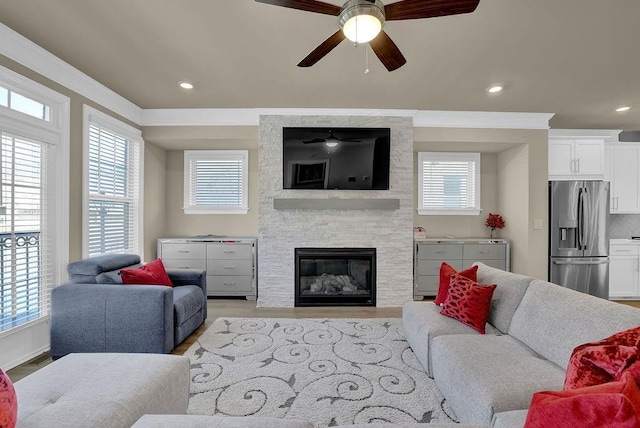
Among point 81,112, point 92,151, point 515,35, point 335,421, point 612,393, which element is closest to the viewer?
point 612,393

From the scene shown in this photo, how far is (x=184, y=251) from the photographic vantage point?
4.31m

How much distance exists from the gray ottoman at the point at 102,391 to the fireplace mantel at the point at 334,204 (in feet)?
7.90

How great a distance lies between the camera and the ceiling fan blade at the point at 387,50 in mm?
1828

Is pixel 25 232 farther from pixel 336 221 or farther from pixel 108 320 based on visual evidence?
A: pixel 336 221

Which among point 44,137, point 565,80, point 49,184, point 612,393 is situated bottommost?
point 612,393

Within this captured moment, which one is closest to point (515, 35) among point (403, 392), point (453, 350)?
point (453, 350)

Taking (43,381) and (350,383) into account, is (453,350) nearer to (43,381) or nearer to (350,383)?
(350,383)

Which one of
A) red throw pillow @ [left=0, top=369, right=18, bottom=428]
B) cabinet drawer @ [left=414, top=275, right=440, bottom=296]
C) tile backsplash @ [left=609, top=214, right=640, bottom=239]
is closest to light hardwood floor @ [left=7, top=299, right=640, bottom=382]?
cabinet drawer @ [left=414, top=275, right=440, bottom=296]

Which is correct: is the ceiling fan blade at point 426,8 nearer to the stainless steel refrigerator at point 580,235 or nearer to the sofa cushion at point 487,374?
the sofa cushion at point 487,374

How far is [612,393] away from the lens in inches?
30.1

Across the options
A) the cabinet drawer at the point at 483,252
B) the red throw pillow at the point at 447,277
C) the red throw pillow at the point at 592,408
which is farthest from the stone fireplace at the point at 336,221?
the red throw pillow at the point at 592,408

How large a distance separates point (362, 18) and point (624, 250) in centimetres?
528

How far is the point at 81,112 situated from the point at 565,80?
4932 millimetres

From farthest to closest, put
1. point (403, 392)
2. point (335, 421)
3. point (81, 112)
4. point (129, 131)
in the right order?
point (129, 131)
point (81, 112)
point (403, 392)
point (335, 421)
